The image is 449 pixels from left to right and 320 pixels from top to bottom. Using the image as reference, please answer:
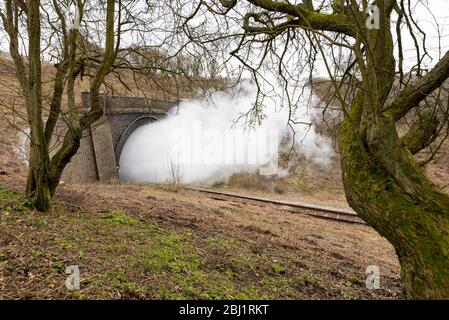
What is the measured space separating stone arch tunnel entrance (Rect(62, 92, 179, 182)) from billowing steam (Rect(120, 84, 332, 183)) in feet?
2.10

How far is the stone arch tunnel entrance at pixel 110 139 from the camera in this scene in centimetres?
1756

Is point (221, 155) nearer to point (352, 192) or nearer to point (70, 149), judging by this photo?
point (70, 149)

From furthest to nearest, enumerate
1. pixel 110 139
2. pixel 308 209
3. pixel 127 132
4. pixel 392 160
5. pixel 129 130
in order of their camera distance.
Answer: pixel 129 130 → pixel 127 132 → pixel 110 139 → pixel 308 209 → pixel 392 160

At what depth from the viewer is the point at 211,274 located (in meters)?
4.42

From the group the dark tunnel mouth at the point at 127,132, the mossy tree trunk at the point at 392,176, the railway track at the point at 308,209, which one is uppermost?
the dark tunnel mouth at the point at 127,132

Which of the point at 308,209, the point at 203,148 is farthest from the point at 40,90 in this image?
the point at 203,148

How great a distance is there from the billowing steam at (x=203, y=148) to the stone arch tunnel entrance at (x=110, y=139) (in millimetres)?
639

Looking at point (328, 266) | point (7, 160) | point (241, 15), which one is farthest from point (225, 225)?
point (7, 160)

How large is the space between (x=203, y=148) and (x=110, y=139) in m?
5.04

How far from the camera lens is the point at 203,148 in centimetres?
2053

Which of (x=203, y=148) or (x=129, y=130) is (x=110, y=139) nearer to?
(x=129, y=130)

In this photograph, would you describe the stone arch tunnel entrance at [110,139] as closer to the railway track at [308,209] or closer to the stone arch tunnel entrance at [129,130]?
the stone arch tunnel entrance at [129,130]

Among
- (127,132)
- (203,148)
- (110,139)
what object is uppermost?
(127,132)

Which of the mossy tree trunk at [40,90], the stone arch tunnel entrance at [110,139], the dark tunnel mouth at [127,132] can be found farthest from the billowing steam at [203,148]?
the mossy tree trunk at [40,90]
